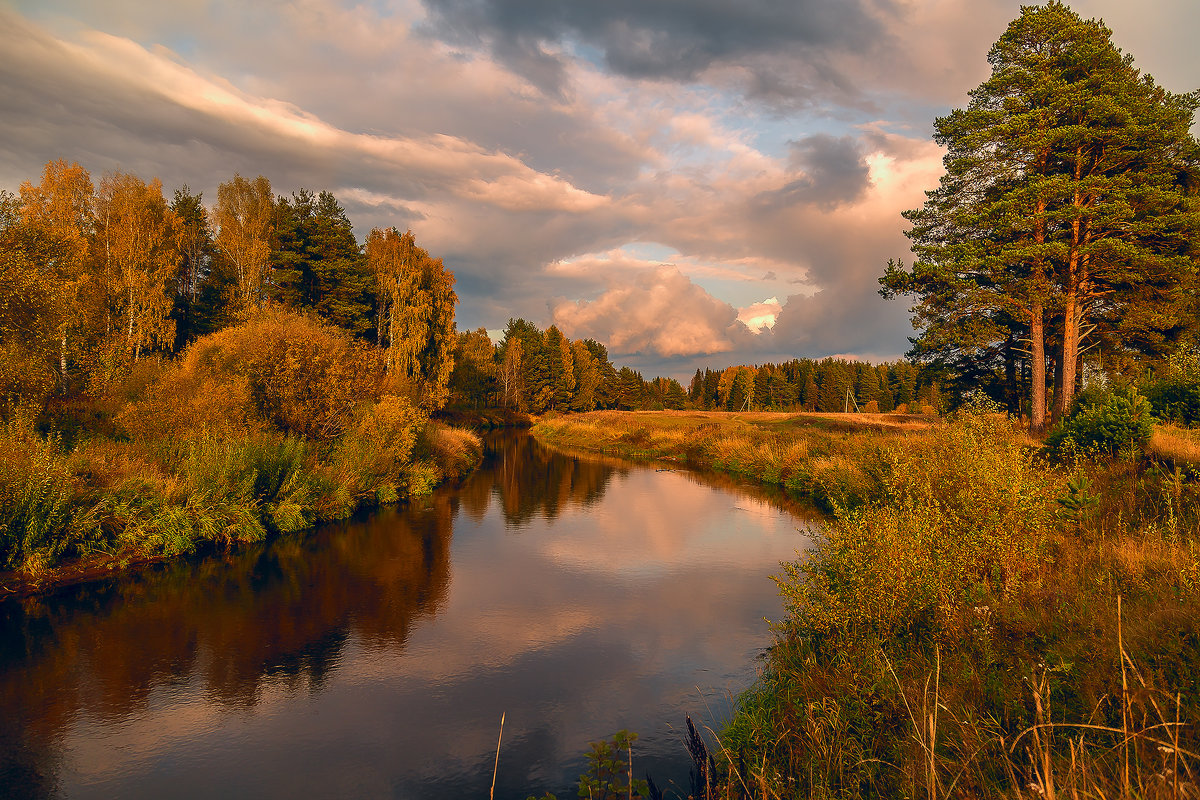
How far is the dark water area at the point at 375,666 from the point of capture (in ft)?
22.2

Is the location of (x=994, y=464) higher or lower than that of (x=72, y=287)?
lower

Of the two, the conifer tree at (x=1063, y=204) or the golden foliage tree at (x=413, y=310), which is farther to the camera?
the golden foliage tree at (x=413, y=310)

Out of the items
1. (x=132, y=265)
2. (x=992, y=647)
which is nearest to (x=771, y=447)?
(x=992, y=647)

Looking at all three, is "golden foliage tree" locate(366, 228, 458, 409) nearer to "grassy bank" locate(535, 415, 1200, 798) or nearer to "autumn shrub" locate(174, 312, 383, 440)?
"autumn shrub" locate(174, 312, 383, 440)

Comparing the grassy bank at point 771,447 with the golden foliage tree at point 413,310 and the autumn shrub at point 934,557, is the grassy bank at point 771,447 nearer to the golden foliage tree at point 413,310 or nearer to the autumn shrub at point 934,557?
the autumn shrub at point 934,557

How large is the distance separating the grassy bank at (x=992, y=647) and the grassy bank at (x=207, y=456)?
554 inches

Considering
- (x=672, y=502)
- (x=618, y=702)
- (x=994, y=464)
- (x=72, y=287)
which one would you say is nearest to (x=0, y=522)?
(x=618, y=702)

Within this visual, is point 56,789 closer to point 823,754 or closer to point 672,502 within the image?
point 823,754

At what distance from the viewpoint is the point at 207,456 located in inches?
595

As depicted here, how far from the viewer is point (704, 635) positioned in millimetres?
10672

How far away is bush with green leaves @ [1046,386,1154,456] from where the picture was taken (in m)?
12.8

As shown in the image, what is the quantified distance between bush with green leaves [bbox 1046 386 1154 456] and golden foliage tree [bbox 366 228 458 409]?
33118 mm

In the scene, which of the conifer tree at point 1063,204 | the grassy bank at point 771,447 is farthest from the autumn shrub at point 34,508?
the conifer tree at point 1063,204

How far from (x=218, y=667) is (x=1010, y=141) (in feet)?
98.7
